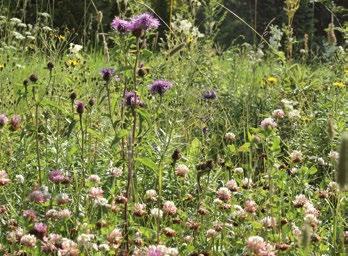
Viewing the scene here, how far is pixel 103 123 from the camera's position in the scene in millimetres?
3324

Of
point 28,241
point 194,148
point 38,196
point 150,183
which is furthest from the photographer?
point 194,148

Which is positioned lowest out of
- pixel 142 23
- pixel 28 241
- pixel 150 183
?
pixel 150 183

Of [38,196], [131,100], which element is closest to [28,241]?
[38,196]

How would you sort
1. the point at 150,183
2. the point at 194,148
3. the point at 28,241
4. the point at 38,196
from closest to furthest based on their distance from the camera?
the point at 28,241 < the point at 38,196 < the point at 150,183 < the point at 194,148

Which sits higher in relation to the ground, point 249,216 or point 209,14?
point 209,14

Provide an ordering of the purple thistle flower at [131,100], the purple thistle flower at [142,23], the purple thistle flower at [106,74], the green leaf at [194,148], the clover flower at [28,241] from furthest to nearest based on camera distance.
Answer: the green leaf at [194,148]
the purple thistle flower at [106,74]
the purple thistle flower at [131,100]
the purple thistle flower at [142,23]
the clover flower at [28,241]

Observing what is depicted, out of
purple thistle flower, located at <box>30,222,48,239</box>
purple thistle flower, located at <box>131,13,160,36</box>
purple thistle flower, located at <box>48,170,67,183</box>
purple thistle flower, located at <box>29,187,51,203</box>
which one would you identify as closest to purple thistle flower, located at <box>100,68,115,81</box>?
purple thistle flower, located at <box>131,13,160,36</box>

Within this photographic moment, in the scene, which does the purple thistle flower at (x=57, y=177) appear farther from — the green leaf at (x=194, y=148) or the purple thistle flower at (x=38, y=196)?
the green leaf at (x=194, y=148)

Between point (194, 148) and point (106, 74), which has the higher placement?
point (106, 74)

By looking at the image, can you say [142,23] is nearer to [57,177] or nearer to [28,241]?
[57,177]

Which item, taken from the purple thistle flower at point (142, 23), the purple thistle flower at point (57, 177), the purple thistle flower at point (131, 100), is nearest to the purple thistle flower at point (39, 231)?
the purple thistle flower at point (57, 177)

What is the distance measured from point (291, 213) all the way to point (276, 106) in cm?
189

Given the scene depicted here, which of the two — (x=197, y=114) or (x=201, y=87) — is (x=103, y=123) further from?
(x=201, y=87)

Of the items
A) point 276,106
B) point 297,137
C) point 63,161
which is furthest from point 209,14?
point 63,161
